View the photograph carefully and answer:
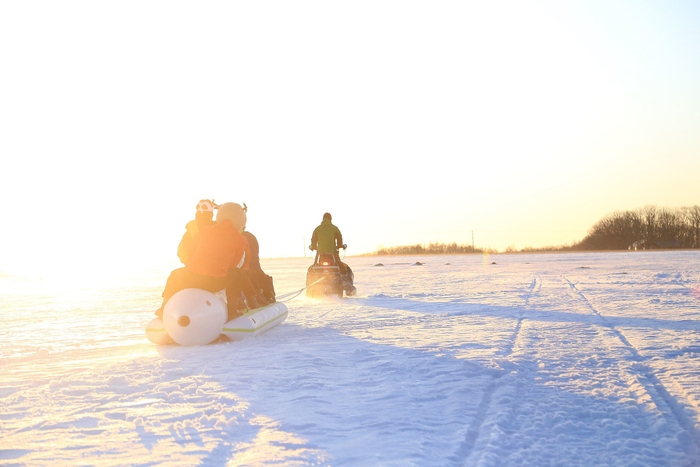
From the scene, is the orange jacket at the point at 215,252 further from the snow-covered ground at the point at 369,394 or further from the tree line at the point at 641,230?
the tree line at the point at 641,230

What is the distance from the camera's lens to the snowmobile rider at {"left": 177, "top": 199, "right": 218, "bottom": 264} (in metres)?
9.59

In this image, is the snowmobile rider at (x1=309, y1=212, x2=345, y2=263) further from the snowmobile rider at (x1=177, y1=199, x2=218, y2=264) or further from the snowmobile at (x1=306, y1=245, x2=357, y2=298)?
the snowmobile rider at (x1=177, y1=199, x2=218, y2=264)

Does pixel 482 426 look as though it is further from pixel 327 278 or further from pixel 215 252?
pixel 327 278

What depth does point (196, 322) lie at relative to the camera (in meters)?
8.23

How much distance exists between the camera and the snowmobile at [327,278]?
1575cm

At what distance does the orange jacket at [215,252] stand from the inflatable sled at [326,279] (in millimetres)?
6928

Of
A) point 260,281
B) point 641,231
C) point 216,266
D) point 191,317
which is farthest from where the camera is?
point 641,231

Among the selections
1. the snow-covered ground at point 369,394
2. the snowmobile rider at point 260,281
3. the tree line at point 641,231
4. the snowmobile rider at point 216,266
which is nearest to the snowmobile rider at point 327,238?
the snowmobile rider at point 260,281

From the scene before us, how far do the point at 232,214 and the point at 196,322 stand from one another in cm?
192

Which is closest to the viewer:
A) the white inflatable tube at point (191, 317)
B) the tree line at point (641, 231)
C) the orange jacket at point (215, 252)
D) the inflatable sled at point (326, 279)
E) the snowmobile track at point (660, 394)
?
the snowmobile track at point (660, 394)

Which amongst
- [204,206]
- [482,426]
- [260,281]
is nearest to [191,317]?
[204,206]

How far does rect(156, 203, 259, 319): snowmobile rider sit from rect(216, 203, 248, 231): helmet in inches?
11.9

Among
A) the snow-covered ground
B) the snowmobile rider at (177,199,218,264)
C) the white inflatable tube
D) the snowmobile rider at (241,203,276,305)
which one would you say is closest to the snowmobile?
the snowmobile rider at (241,203,276,305)

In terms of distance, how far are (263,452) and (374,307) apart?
31.3 feet
